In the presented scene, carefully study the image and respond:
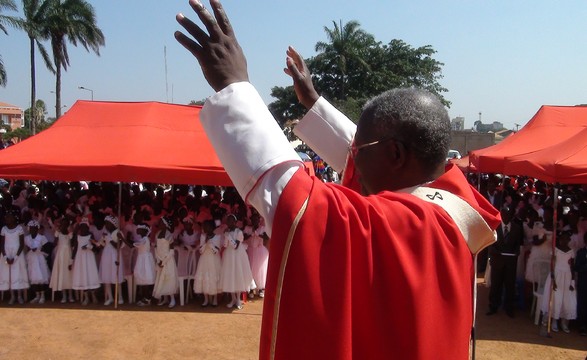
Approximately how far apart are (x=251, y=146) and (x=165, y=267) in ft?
24.0

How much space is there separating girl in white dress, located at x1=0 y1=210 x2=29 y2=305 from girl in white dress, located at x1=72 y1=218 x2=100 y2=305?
0.76 metres

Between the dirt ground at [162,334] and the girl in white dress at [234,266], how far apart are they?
31 cm

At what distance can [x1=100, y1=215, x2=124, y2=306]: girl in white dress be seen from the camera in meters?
8.21

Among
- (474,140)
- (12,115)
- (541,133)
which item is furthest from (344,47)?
(12,115)

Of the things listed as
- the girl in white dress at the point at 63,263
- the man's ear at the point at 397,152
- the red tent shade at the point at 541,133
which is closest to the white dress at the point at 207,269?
the girl in white dress at the point at 63,263

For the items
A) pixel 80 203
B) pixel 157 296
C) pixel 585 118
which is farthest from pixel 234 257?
pixel 585 118

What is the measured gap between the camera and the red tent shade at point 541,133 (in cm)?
1046

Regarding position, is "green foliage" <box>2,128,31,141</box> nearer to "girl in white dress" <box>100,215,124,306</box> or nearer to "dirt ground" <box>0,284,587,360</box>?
"girl in white dress" <box>100,215,124,306</box>

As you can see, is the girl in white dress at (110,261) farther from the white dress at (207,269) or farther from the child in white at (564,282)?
the child in white at (564,282)

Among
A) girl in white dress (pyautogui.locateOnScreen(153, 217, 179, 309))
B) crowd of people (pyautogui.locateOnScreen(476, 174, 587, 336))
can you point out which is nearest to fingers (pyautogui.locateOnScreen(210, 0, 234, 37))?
crowd of people (pyautogui.locateOnScreen(476, 174, 587, 336))

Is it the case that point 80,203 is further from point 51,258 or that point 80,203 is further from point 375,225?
point 375,225

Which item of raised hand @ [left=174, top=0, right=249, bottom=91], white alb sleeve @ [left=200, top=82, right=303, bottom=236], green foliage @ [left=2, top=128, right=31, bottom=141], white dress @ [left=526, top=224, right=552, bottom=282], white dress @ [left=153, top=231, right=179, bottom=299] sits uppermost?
green foliage @ [left=2, top=128, right=31, bottom=141]

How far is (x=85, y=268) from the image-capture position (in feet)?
26.7

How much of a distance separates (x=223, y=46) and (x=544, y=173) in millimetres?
6383
